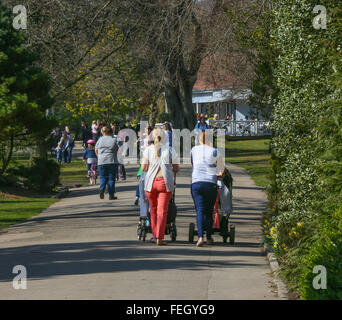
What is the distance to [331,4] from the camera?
10.7 metres

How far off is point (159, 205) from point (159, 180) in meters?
0.40

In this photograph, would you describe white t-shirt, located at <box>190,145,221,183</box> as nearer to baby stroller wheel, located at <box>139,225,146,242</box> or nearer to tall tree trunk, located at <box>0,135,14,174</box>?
baby stroller wheel, located at <box>139,225,146,242</box>

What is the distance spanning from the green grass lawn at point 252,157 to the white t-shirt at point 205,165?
1154 centimetres

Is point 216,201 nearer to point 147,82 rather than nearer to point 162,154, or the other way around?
point 162,154

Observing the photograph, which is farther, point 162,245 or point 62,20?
point 62,20

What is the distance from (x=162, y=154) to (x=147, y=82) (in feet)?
95.2

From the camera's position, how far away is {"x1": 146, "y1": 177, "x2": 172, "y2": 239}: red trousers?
12.3m

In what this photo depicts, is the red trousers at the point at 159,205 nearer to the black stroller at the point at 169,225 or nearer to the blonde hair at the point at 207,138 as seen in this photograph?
the black stroller at the point at 169,225

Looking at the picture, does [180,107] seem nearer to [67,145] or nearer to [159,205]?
[67,145]

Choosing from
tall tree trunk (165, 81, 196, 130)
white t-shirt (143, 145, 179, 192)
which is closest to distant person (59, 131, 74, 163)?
tall tree trunk (165, 81, 196, 130)
